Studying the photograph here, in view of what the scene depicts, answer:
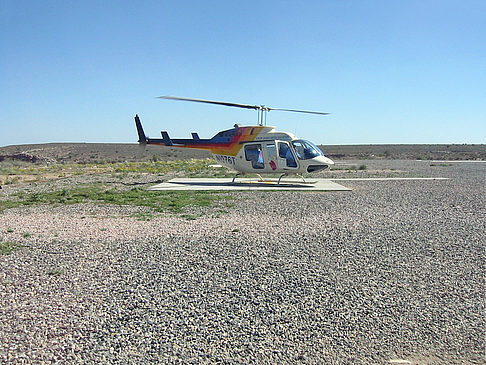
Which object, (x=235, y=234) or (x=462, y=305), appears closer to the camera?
(x=462, y=305)

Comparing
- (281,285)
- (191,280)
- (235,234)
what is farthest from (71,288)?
(235,234)

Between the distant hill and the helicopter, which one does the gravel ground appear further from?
the distant hill

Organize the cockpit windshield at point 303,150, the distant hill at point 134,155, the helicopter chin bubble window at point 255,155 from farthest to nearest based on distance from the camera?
the distant hill at point 134,155 < the helicopter chin bubble window at point 255,155 < the cockpit windshield at point 303,150

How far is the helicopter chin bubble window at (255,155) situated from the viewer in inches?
783

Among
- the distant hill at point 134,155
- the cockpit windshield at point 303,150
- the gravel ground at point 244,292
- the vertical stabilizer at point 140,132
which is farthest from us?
the distant hill at point 134,155

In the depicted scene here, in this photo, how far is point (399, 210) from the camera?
12.2m

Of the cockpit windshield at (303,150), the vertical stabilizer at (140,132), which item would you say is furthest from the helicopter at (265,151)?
the vertical stabilizer at (140,132)

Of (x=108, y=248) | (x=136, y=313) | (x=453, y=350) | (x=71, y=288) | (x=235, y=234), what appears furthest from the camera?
(x=235, y=234)

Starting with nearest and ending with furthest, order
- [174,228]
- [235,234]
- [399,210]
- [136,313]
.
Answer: [136,313] < [235,234] < [174,228] < [399,210]

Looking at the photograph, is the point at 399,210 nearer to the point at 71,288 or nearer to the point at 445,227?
the point at 445,227

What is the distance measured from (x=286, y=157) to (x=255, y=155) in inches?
57.9

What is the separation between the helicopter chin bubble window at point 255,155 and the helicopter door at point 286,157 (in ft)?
2.86

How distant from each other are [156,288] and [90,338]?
1.46m

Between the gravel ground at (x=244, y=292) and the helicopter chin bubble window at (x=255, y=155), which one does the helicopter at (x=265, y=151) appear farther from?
the gravel ground at (x=244, y=292)
